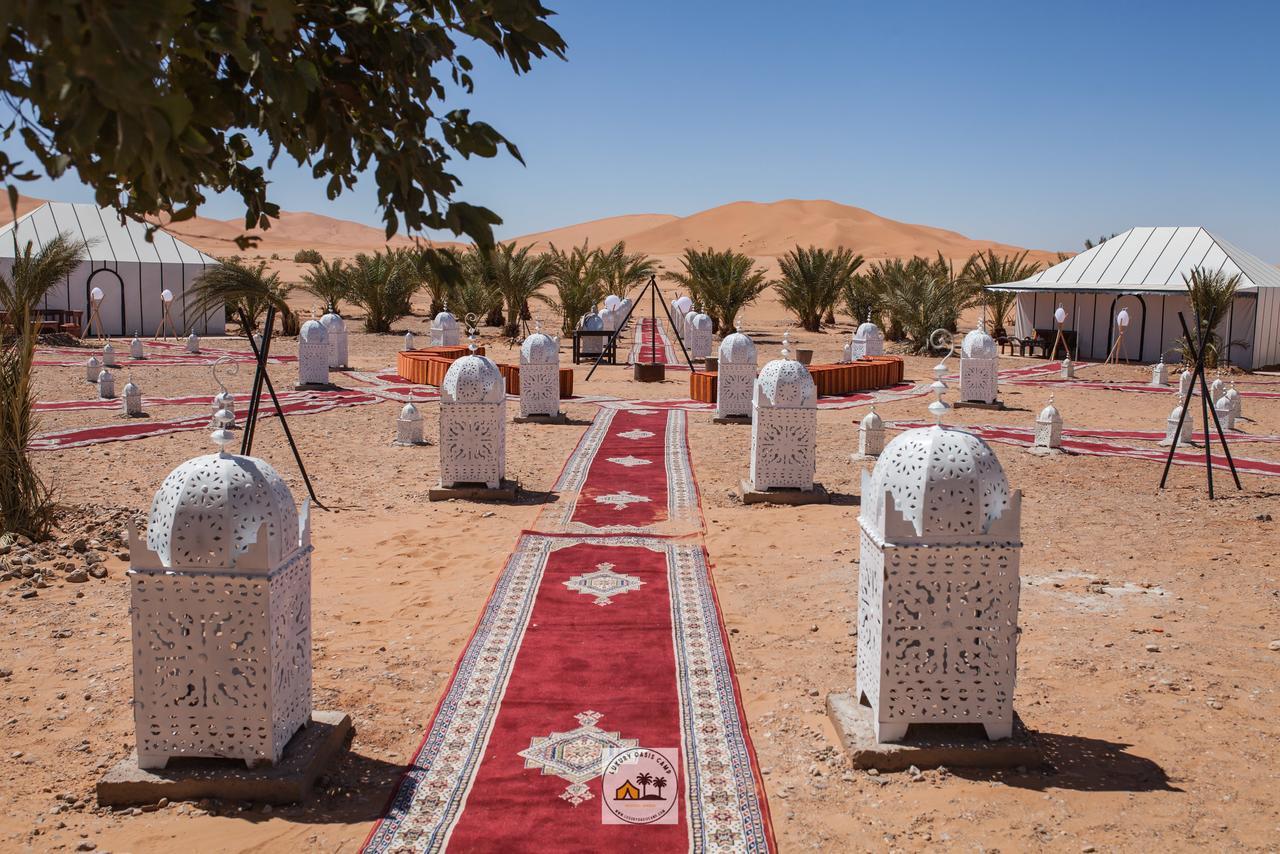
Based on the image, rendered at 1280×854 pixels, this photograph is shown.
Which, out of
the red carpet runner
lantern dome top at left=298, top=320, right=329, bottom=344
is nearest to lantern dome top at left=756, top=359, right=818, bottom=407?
the red carpet runner

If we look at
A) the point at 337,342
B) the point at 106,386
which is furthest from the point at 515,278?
the point at 106,386

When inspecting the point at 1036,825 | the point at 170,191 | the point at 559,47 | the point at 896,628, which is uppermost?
the point at 559,47

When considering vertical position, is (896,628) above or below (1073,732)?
above

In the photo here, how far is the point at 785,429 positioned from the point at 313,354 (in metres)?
11.3

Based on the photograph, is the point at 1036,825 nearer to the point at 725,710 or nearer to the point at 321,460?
the point at 725,710

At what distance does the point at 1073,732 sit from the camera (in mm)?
4809

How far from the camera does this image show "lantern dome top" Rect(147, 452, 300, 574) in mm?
4035

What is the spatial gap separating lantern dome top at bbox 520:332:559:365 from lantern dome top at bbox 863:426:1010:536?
10.9 meters

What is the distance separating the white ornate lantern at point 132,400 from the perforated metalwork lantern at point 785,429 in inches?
379

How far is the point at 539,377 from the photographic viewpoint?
50.0 ft

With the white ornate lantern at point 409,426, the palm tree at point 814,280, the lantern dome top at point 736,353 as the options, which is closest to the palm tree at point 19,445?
the white ornate lantern at point 409,426

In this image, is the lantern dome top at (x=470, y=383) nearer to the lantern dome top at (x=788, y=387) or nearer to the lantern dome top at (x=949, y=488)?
the lantern dome top at (x=788, y=387)

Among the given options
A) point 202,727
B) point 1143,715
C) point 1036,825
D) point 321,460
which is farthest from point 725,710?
point 321,460

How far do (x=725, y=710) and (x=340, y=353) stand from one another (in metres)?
18.7
